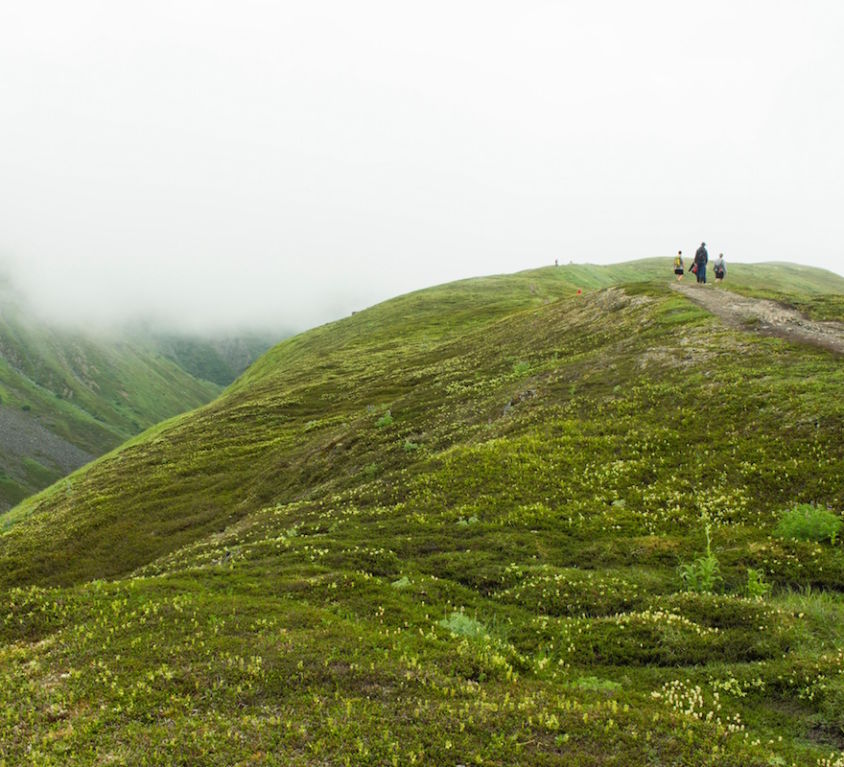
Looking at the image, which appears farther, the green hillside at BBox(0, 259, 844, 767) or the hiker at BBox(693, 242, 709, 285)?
the hiker at BBox(693, 242, 709, 285)

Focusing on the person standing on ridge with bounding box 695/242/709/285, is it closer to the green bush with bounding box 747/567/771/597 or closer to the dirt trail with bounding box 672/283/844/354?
the dirt trail with bounding box 672/283/844/354

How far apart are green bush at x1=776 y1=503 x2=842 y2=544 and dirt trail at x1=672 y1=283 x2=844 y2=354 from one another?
14844mm

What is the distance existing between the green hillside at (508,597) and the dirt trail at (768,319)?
1.70 meters

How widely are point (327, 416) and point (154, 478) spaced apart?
15271 millimetres

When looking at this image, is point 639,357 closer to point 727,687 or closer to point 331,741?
point 727,687

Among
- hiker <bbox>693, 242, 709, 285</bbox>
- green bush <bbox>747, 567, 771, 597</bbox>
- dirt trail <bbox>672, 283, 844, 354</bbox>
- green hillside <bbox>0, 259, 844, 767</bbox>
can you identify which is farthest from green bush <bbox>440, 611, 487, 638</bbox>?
hiker <bbox>693, 242, 709, 285</bbox>

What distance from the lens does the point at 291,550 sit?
1995 centimetres

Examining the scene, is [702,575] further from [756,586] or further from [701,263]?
[701,263]

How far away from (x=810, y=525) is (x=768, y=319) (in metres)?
23.9

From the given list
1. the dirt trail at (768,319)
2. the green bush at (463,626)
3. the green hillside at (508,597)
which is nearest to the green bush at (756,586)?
the green hillside at (508,597)

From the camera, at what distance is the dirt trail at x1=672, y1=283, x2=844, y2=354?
100 ft

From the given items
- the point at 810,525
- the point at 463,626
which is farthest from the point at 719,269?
the point at 463,626

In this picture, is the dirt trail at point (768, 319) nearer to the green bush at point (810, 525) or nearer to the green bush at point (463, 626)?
the green bush at point (810, 525)

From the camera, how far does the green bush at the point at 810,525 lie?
1579 centimetres
